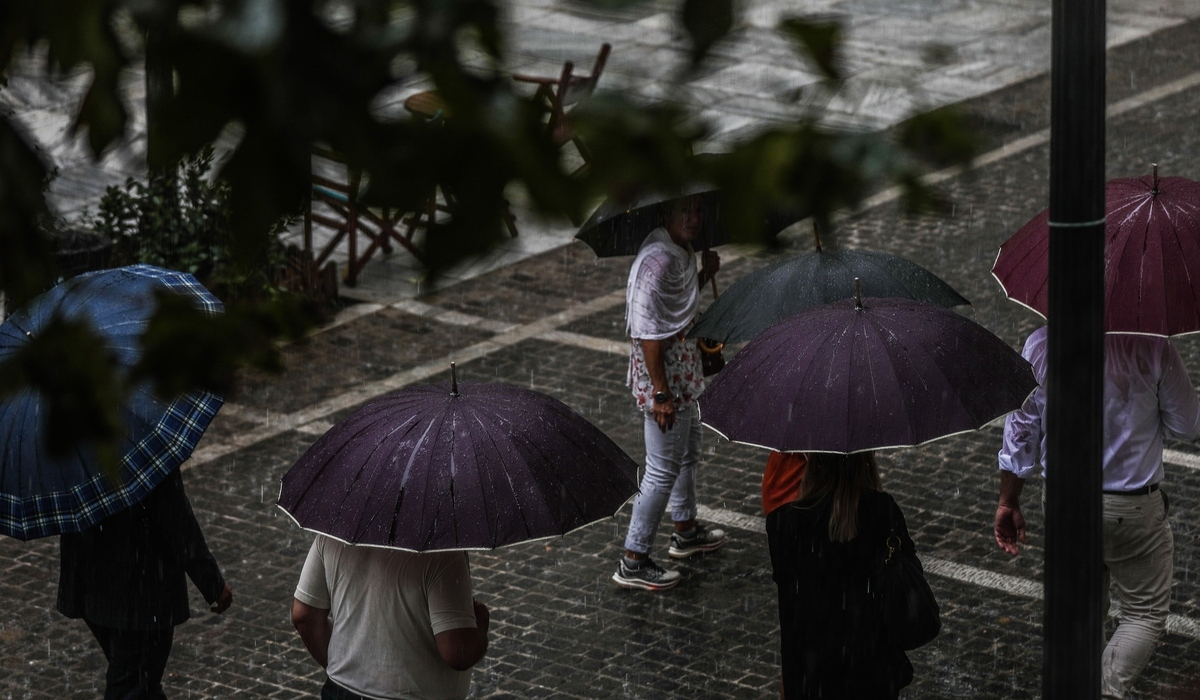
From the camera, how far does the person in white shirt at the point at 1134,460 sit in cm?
660

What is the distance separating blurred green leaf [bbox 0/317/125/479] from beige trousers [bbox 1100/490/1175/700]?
5036 mm

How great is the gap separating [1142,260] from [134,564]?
3.96 metres

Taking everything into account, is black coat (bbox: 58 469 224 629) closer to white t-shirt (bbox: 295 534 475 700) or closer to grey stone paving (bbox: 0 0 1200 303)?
white t-shirt (bbox: 295 534 475 700)

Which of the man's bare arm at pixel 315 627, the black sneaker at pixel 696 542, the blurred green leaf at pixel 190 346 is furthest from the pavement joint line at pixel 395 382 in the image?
the blurred green leaf at pixel 190 346

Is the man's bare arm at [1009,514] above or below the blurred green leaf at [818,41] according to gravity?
below

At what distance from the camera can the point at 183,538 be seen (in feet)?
21.2

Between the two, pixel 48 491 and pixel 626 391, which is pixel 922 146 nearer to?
pixel 48 491

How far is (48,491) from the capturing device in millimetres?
5910

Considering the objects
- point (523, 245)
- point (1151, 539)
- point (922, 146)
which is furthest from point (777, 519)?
point (523, 245)

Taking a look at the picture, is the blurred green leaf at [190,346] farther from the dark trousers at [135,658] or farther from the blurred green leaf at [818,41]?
the dark trousers at [135,658]

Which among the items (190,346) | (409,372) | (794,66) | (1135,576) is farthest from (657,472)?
(190,346)

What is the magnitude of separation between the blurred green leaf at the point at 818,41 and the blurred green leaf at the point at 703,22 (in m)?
0.08

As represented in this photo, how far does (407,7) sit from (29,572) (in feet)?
23.3

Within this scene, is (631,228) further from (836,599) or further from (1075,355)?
(1075,355)
